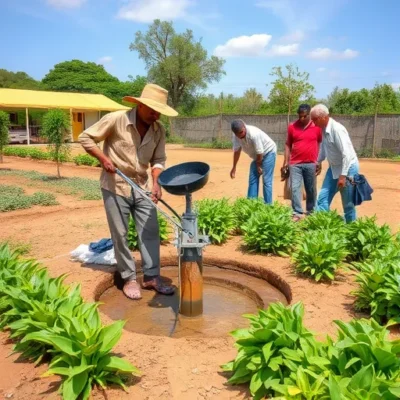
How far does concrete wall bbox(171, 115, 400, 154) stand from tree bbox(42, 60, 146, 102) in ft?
43.5

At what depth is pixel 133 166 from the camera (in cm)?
407

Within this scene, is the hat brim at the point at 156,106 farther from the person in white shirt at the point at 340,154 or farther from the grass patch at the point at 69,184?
the grass patch at the point at 69,184

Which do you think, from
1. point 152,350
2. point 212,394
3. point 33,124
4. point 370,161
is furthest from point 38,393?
point 33,124

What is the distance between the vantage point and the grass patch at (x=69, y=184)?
10181 millimetres

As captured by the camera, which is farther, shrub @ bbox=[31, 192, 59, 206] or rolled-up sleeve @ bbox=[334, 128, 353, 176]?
shrub @ bbox=[31, 192, 59, 206]

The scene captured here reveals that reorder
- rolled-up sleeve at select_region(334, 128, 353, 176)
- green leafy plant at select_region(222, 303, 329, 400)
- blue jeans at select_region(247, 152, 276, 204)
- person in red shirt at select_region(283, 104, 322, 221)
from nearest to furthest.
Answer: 1. green leafy plant at select_region(222, 303, 329, 400)
2. rolled-up sleeve at select_region(334, 128, 353, 176)
3. person in red shirt at select_region(283, 104, 322, 221)
4. blue jeans at select_region(247, 152, 276, 204)

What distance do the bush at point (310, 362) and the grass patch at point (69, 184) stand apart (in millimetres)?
7673

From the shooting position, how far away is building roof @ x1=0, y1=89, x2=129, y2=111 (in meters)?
26.2

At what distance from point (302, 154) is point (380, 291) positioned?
3.29 meters

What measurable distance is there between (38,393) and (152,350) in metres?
0.73

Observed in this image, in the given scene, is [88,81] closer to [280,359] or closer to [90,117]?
[90,117]

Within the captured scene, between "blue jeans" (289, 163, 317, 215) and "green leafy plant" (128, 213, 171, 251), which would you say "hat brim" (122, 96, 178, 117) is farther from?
"blue jeans" (289, 163, 317, 215)

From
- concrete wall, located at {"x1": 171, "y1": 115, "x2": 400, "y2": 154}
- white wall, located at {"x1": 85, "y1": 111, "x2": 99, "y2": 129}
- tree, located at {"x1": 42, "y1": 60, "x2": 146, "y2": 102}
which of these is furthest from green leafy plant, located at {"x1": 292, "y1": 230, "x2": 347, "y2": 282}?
tree, located at {"x1": 42, "y1": 60, "x2": 146, "y2": 102}

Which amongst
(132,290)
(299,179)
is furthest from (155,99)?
(299,179)
